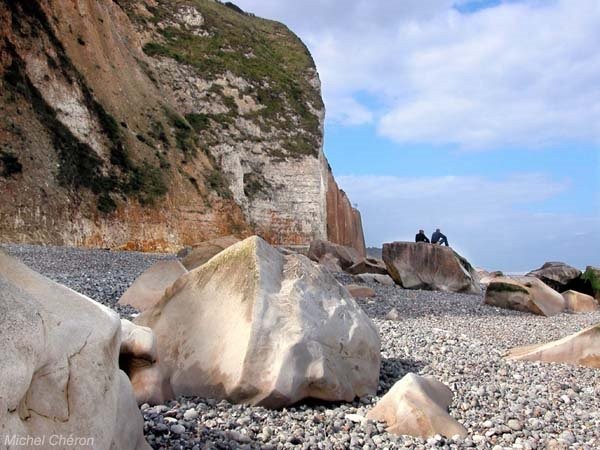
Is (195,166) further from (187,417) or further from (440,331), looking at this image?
(187,417)

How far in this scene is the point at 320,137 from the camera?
3647cm

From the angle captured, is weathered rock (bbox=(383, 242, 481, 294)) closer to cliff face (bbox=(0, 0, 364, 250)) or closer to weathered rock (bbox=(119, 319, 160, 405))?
weathered rock (bbox=(119, 319, 160, 405))

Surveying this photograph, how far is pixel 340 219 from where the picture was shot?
126 feet

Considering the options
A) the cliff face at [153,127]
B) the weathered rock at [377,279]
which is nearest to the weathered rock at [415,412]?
the weathered rock at [377,279]

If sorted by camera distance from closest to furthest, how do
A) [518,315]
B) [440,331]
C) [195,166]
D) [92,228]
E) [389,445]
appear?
[389,445]
[440,331]
[518,315]
[92,228]
[195,166]

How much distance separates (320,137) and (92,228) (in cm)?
1784

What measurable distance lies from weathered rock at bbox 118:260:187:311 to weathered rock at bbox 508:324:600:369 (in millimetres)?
4197

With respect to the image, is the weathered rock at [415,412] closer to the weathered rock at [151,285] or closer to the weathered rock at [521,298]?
the weathered rock at [151,285]

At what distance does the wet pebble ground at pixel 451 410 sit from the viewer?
350 centimetres

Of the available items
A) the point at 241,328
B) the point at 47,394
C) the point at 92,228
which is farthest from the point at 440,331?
the point at 92,228

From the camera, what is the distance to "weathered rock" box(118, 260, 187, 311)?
7.55 m

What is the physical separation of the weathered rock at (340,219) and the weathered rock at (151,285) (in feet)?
89.8

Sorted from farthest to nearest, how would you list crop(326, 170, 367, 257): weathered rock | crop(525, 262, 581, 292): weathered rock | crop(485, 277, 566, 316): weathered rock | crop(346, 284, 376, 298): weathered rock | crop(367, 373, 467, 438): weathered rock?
crop(326, 170, 367, 257): weathered rock → crop(525, 262, 581, 292): weathered rock → crop(485, 277, 566, 316): weathered rock → crop(346, 284, 376, 298): weathered rock → crop(367, 373, 467, 438): weathered rock

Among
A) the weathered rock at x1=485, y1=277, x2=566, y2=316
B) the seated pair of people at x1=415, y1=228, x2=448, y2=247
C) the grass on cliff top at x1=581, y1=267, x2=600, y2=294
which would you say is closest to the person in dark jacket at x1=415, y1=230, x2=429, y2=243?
the seated pair of people at x1=415, y1=228, x2=448, y2=247
